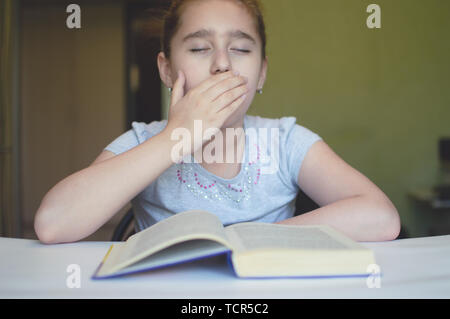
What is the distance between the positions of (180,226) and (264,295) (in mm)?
173

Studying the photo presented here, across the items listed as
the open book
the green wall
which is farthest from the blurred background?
the open book

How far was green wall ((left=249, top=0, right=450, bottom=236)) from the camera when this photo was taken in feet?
9.84

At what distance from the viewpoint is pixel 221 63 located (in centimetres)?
95

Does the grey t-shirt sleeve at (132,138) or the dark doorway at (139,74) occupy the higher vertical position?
the dark doorway at (139,74)

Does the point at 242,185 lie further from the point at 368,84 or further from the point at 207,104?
the point at 368,84

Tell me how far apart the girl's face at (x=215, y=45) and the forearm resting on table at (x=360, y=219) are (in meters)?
0.35

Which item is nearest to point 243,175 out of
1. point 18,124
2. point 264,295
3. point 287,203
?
point 287,203

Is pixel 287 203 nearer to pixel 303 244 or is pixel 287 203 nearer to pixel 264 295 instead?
pixel 303 244

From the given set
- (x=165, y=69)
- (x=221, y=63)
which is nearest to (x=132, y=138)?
(x=165, y=69)

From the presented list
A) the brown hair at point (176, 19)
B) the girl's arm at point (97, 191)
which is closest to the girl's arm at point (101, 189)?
the girl's arm at point (97, 191)

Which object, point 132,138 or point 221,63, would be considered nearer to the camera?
point 221,63

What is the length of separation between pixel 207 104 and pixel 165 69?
32cm

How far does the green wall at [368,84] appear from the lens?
300cm

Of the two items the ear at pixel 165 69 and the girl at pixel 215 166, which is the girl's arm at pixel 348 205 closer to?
the girl at pixel 215 166
